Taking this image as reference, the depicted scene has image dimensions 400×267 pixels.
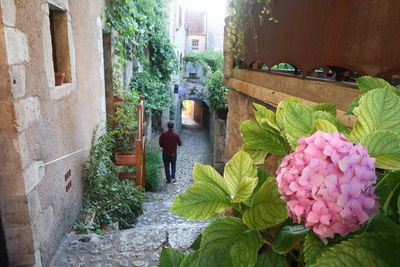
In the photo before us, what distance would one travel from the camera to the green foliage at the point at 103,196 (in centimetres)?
338

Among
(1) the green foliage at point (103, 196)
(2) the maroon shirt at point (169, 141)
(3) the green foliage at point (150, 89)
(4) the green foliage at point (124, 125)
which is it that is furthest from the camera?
(3) the green foliage at point (150, 89)

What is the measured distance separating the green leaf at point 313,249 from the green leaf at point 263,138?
10.8 inches

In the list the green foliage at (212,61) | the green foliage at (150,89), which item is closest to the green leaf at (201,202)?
the green foliage at (150,89)

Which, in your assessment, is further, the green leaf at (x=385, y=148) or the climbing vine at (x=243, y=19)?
the climbing vine at (x=243, y=19)

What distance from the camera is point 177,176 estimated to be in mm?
7539

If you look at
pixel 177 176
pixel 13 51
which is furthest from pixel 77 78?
pixel 177 176

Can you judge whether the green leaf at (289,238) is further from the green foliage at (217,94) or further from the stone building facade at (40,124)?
the green foliage at (217,94)

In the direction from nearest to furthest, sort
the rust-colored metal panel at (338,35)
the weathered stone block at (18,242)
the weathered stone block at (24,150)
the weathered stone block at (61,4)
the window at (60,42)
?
1. the rust-colored metal panel at (338,35)
2. the weathered stone block at (24,150)
3. the weathered stone block at (18,242)
4. the weathered stone block at (61,4)
5. the window at (60,42)

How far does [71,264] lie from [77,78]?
1.99 meters

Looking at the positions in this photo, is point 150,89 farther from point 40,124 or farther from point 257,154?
point 257,154

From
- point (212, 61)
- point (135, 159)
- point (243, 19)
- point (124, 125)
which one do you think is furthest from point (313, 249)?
point (212, 61)

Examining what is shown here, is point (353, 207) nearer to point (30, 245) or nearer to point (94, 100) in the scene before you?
point (30, 245)

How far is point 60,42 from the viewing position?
2.87 m

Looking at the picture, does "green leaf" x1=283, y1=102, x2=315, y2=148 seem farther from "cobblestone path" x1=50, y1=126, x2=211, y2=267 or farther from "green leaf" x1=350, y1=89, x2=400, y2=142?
"cobblestone path" x1=50, y1=126, x2=211, y2=267
